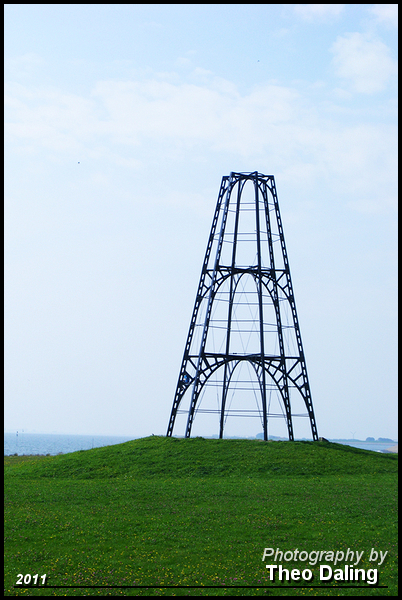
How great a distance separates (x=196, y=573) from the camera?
2002cm

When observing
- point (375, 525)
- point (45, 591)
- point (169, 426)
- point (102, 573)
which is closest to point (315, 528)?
point (375, 525)

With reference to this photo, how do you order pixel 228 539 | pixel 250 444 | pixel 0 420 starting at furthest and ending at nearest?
pixel 250 444, pixel 228 539, pixel 0 420

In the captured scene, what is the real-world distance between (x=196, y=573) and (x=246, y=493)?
1175 cm

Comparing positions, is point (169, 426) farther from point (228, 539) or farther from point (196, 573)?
point (196, 573)

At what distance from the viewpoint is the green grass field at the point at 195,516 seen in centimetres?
1991

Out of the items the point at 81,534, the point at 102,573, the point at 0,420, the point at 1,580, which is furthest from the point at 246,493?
the point at 0,420

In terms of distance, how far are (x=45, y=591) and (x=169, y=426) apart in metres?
30.0

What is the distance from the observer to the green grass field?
19906mm

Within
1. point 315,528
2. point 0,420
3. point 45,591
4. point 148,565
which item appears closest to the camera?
point 0,420

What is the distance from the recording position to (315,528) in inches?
981

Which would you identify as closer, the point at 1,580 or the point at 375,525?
the point at 1,580

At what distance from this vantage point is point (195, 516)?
2662 cm

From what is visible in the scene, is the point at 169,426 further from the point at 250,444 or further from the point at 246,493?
the point at 246,493

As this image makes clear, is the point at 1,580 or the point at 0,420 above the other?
the point at 0,420
